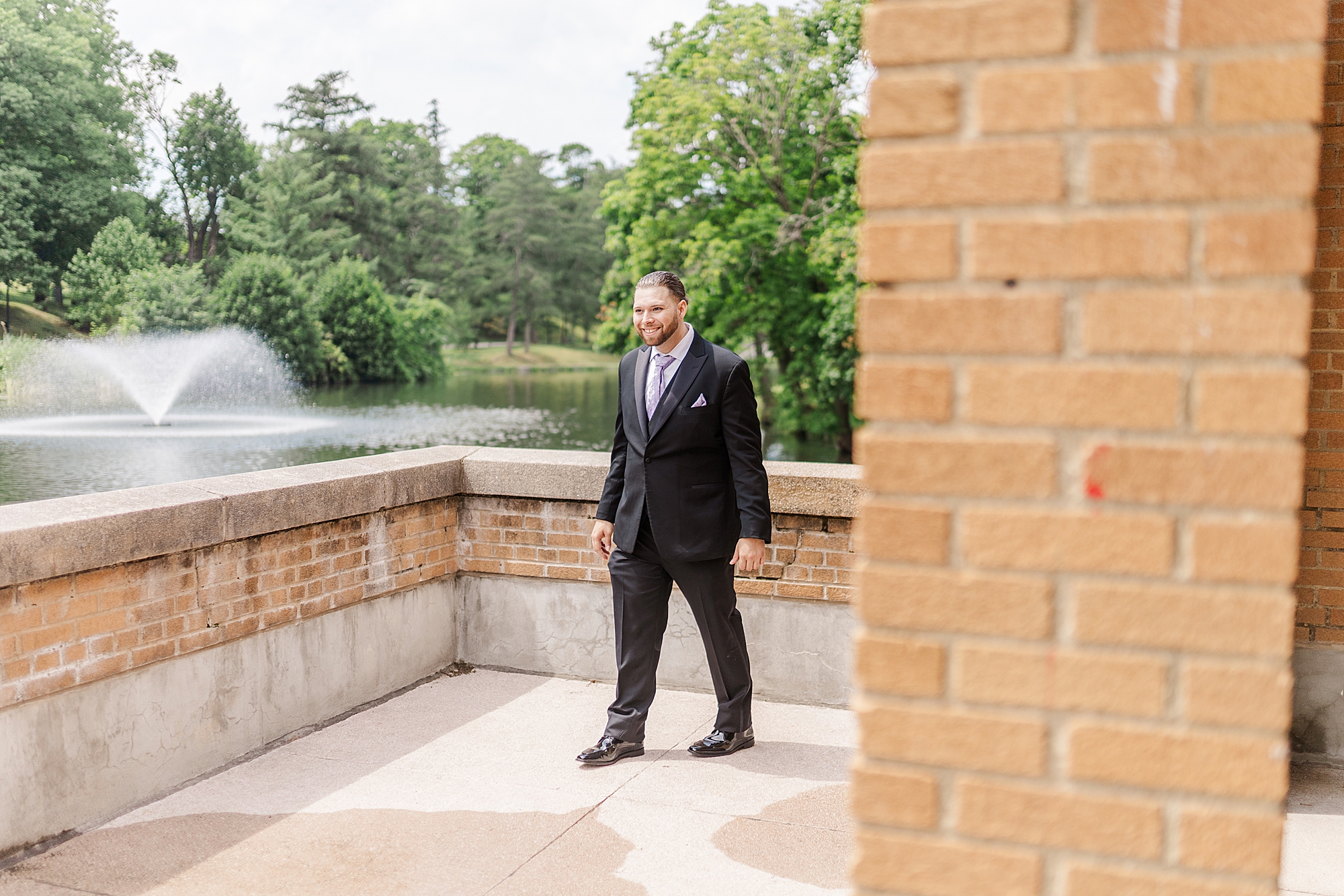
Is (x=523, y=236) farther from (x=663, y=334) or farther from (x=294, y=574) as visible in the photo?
(x=663, y=334)

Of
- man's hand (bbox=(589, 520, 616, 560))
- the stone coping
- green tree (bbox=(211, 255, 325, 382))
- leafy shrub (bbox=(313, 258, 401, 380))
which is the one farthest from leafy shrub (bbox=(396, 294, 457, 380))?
A: man's hand (bbox=(589, 520, 616, 560))

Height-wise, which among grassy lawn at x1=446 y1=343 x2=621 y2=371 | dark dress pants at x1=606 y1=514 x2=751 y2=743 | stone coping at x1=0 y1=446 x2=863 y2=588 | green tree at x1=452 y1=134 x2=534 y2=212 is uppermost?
green tree at x1=452 y1=134 x2=534 y2=212

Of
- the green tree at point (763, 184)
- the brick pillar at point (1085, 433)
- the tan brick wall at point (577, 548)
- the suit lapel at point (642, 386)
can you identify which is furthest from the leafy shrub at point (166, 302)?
the brick pillar at point (1085, 433)

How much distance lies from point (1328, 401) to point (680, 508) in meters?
2.60

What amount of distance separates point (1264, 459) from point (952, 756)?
524mm

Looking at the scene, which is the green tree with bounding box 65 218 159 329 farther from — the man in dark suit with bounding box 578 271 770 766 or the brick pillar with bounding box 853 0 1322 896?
the brick pillar with bounding box 853 0 1322 896

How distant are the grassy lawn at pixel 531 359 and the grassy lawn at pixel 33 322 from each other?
34733mm

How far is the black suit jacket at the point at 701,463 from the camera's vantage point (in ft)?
15.7

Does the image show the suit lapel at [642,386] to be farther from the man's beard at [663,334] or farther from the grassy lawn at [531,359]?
the grassy lawn at [531,359]

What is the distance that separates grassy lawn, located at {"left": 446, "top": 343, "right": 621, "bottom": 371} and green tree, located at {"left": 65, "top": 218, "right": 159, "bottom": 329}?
31658mm

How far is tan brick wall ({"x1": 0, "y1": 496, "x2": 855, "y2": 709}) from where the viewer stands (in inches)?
158

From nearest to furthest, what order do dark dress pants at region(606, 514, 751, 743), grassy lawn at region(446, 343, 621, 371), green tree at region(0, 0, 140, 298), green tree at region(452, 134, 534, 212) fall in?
dark dress pants at region(606, 514, 751, 743), green tree at region(0, 0, 140, 298), grassy lawn at region(446, 343, 621, 371), green tree at region(452, 134, 534, 212)

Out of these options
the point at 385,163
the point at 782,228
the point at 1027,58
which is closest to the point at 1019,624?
the point at 1027,58

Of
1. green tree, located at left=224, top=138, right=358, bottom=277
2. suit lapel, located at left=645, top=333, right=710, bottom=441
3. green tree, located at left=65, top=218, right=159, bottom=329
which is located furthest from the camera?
green tree, located at left=224, top=138, right=358, bottom=277
